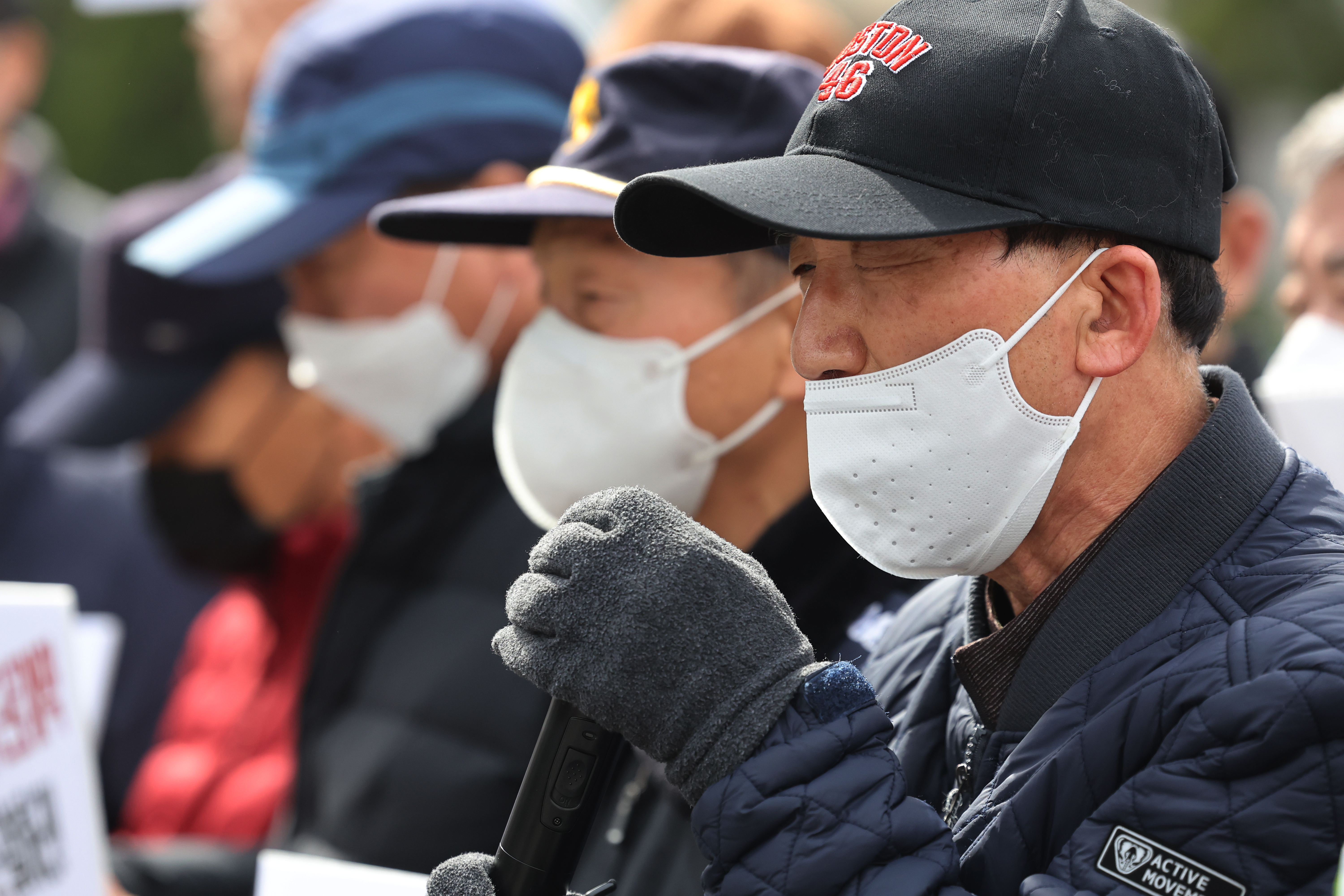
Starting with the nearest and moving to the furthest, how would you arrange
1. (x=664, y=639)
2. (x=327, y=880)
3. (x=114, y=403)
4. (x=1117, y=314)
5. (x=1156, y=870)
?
(x=1156, y=870) < (x=664, y=639) < (x=1117, y=314) < (x=327, y=880) < (x=114, y=403)

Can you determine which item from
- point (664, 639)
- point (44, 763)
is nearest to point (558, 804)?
point (664, 639)

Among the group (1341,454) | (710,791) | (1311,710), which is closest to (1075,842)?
(1311,710)

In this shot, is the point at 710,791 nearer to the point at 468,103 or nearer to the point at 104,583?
the point at 468,103

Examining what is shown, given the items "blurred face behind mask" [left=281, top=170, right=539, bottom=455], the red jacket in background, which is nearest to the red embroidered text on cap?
"blurred face behind mask" [left=281, top=170, right=539, bottom=455]

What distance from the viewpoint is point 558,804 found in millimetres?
1624

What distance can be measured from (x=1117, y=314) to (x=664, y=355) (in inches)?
40.1

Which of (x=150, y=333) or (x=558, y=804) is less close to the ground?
(x=558, y=804)

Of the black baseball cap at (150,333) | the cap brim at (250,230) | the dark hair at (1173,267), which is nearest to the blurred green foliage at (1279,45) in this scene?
the black baseball cap at (150,333)

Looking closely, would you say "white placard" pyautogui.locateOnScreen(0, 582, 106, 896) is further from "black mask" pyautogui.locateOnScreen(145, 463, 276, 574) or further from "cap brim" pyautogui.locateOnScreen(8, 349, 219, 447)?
"cap brim" pyautogui.locateOnScreen(8, 349, 219, 447)

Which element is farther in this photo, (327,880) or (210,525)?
(210,525)

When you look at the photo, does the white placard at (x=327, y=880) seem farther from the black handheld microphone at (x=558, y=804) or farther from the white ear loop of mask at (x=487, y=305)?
the white ear loop of mask at (x=487, y=305)

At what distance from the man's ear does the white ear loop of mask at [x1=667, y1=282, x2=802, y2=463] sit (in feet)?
3.04

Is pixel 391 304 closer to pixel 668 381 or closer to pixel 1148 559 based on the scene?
pixel 668 381

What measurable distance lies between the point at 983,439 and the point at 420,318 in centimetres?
230
